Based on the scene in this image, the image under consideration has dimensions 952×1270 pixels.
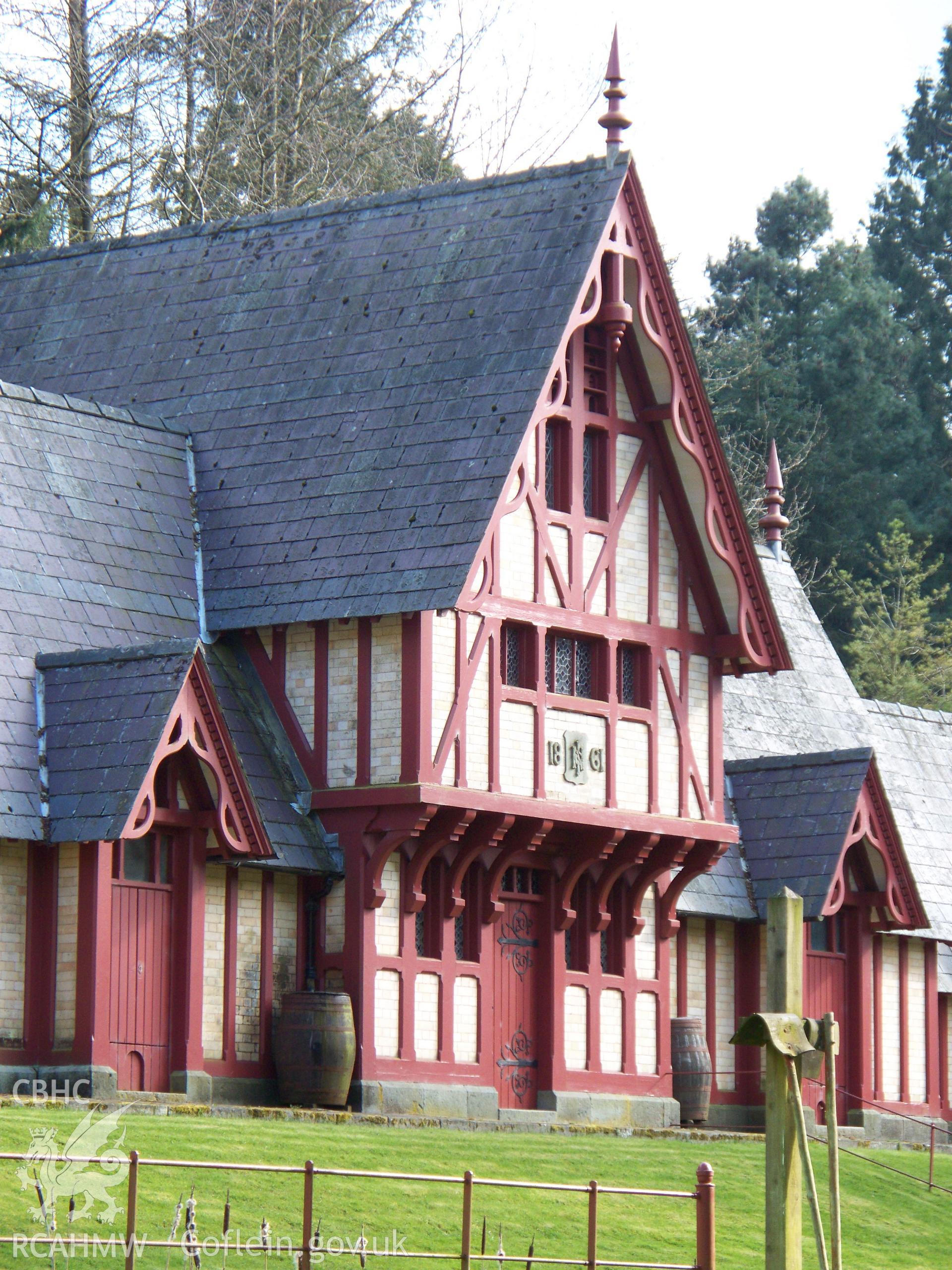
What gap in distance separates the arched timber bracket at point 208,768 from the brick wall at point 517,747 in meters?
3.39

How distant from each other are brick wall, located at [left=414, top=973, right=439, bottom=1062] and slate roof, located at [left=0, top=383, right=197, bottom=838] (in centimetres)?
457

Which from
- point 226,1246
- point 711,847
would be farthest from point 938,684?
point 226,1246

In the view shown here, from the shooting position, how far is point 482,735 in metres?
29.4

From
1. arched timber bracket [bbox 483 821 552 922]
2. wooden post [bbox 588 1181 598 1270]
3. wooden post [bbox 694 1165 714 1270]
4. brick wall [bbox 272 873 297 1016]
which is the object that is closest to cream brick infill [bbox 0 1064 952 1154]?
brick wall [bbox 272 873 297 1016]

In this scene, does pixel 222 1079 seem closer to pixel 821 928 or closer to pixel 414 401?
pixel 414 401

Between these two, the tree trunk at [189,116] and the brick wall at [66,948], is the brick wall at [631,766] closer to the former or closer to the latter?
the brick wall at [66,948]

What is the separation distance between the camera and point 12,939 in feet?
86.5

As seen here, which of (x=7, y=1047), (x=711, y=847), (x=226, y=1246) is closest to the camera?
(x=226, y=1246)

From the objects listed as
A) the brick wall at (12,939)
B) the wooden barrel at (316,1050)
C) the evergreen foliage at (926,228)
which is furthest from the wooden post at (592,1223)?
the evergreen foliage at (926,228)

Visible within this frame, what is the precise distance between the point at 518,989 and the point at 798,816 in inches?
234


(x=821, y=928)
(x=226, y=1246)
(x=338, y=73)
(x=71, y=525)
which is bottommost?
(x=226, y=1246)

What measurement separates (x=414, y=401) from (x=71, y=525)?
4.04 metres

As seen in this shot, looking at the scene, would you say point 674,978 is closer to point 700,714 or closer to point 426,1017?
point 700,714

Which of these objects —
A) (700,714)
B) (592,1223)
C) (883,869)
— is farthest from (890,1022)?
(592,1223)
